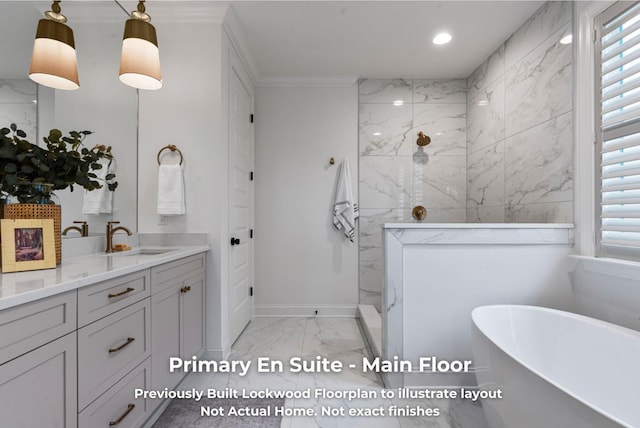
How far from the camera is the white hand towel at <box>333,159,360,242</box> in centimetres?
312

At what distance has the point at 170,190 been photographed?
2.08 metres

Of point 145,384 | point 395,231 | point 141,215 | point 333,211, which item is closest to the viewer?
point 145,384

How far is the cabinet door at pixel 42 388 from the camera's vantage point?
2.53 feet

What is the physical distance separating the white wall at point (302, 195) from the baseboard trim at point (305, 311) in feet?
0.07

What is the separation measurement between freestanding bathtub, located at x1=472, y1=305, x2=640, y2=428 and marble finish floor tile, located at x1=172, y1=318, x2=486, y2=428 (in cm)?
44

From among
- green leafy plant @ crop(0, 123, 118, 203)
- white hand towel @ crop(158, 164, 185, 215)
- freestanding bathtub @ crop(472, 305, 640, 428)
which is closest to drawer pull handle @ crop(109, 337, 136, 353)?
green leafy plant @ crop(0, 123, 118, 203)

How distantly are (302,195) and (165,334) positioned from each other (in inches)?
77.8

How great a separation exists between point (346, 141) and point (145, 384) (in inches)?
106

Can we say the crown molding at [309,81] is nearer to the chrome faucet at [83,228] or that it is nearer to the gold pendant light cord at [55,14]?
the gold pendant light cord at [55,14]

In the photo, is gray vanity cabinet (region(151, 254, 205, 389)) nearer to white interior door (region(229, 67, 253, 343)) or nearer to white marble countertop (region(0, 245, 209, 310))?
white marble countertop (region(0, 245, 209, 310))

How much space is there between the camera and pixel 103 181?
6.34 ft

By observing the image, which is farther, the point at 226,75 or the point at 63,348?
the point at 226,75

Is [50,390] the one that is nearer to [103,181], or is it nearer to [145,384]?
[145,384]

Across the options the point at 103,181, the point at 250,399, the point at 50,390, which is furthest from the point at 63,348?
the point at 103,181
